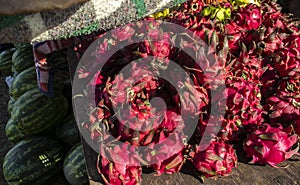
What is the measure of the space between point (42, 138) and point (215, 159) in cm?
144

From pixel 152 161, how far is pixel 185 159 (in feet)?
0.43

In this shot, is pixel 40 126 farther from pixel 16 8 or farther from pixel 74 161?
pixel 16 8

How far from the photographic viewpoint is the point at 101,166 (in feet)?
3.82

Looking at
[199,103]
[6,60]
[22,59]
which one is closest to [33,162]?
[22,59]

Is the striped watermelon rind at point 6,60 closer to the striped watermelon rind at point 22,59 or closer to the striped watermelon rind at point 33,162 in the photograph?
the striped watermelon rind at point 22,59

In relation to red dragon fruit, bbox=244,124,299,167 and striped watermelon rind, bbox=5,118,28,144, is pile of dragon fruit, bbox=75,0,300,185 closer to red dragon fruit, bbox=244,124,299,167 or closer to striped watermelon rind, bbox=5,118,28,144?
red dragon fruit, bbox=244,124,299,167

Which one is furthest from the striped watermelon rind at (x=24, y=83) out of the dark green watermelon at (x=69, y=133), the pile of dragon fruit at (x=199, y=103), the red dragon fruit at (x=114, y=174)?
the red dragon fruit at (x=114, y=174)

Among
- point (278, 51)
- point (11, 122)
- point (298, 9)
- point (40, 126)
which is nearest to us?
point (278, 51)

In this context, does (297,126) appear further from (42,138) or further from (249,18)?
(42,138)

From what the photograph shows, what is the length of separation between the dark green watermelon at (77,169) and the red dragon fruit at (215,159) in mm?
966

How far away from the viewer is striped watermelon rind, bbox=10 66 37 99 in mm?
2559

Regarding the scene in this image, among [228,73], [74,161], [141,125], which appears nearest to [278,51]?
[228,73]

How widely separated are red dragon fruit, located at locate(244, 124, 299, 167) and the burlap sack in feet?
2.41

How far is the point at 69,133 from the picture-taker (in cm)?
227
